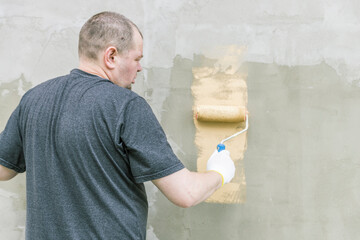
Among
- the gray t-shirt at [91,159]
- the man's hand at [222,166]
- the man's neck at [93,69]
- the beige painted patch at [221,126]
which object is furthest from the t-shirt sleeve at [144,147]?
the beige painted patch at [221,126]

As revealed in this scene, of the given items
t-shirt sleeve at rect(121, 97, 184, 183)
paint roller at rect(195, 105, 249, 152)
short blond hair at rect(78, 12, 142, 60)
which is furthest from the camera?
paint roller at rect(195, 105, 249, 152)

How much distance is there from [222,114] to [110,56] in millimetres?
623

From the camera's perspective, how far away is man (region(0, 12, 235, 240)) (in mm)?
970

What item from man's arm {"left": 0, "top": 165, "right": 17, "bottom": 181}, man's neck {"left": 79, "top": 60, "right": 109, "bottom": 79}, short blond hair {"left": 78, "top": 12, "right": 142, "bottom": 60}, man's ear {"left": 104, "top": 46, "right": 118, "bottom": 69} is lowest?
man's arm {"left": 0, "top": 165, "right": 17, "bottom": 181}

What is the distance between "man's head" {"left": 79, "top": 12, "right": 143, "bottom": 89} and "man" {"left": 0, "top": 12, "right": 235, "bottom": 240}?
6 centimetres

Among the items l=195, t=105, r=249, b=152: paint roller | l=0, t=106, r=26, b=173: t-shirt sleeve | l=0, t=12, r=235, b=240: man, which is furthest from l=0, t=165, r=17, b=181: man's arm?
l=195, t=105, r=249, b=152: paint roller

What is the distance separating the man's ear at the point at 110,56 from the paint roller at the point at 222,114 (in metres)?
0.55

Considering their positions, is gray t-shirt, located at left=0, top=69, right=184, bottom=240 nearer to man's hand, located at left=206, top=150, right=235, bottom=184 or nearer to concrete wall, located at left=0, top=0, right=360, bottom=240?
man's hand, located at left=206, top=150, right=235, bottom=184

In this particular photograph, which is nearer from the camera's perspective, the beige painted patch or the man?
the man

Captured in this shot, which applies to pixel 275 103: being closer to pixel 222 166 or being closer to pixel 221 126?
pixel 221 126

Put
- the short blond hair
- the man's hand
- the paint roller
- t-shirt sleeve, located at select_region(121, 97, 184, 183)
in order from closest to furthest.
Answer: t-shirt sleeve, located at select_region(121, 97, 184, 183) → the short blond hair → the man's hand → the paint roller

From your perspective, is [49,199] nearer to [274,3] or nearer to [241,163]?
[241,163]

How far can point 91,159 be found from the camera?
38.3 inches

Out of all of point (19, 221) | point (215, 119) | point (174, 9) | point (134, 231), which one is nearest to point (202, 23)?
point (174, 9)
